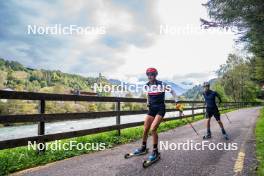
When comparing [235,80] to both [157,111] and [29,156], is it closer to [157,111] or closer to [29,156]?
[157,111]

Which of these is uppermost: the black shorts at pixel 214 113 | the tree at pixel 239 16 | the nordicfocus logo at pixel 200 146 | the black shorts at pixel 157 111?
the tree at pixel 239 16

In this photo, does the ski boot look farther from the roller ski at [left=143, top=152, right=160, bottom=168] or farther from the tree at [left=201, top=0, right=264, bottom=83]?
the tree at [left=201, top=0, right=264, bottom=83]

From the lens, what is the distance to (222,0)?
1229 centimetres

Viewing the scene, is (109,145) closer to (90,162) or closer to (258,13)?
(90,162)

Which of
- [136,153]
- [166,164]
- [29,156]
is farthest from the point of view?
[136,153]

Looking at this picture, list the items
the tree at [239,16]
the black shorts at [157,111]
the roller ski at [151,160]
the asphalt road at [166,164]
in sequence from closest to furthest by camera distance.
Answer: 1. the asphalt road at [166,164]
2. the roller ski at [151,160]
3. the black shorts at [157,111]
4. the tree at [239,16]

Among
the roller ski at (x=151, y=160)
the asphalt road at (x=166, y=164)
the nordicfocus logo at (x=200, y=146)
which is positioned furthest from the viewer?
the nordicfocus logo at (x=200, y=146)

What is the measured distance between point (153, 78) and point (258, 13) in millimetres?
6822

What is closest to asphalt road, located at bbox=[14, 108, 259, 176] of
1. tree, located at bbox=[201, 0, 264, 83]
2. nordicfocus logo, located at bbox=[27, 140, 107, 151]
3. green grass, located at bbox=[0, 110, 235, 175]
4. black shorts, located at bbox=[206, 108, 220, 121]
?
green grass, located at bbox=[0, 110, 235, 175]

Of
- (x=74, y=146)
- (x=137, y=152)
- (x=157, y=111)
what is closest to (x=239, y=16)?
(x=157, y=111)

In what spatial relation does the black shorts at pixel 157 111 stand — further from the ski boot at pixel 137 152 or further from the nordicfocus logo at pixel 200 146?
the nordicfocus logo at pixel 200 146

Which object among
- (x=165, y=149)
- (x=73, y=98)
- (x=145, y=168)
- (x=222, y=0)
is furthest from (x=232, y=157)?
(x=222, y=0)

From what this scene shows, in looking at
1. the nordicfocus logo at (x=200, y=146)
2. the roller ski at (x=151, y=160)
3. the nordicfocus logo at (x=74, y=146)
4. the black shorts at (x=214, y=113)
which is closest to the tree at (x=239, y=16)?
the black shorts at (x=214, y=113)

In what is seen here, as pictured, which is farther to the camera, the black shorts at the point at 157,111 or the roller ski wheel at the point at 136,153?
the black shorts at the point at 157,111
